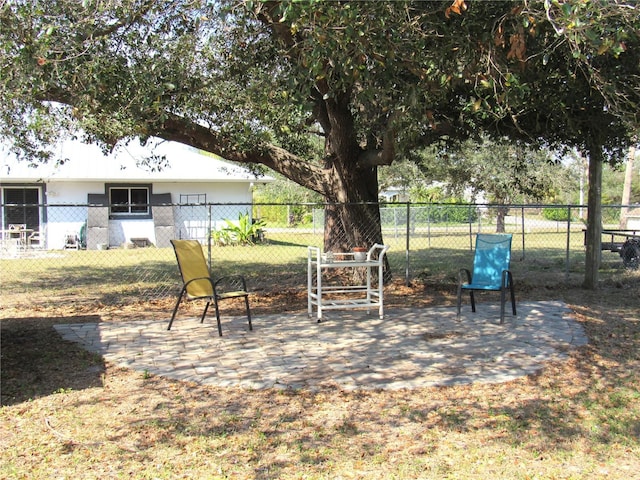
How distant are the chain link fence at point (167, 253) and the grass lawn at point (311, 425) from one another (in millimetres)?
4831

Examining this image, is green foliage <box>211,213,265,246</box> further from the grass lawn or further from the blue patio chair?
the grass lawn

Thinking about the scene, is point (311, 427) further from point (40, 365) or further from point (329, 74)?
point (329, 74)

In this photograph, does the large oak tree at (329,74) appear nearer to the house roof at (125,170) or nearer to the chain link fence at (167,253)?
the chain link fence at (167,253)

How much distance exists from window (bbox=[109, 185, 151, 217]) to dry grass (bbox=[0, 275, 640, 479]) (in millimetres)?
15645

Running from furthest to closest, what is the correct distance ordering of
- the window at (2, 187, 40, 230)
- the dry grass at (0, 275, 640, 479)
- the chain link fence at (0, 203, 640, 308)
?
the window at (2, 187, 40, 230)
the chain link fence at (0, 203, 640, 308)
the dry grass at (0, 275, 640, 479)

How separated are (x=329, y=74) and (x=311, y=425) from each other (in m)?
3.70

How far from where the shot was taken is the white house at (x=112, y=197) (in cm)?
2053

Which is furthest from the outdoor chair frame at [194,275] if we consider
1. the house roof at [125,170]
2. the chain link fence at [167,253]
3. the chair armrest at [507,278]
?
the house roof at [125,170]

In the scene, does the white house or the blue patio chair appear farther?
the white house

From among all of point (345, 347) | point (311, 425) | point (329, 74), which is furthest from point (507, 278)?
point (311, 425)

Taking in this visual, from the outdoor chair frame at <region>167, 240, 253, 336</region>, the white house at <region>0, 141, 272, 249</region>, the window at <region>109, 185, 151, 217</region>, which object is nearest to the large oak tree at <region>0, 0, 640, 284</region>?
the outdoor chair frame at <region>167, 240, 253, 336</region>

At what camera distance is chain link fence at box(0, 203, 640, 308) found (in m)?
12.0

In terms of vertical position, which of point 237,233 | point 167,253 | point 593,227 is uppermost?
point 593,227

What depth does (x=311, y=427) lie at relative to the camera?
14.9 ft
